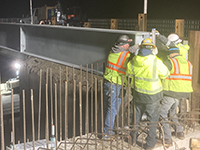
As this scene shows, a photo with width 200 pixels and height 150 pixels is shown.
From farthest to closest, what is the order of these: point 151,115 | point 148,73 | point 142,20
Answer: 1. point 142,20
2. point 151,115
3. point 148,73

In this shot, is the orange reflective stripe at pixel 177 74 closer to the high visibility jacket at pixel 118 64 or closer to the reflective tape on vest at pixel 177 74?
the reflective tape on vest at pixel 177 74

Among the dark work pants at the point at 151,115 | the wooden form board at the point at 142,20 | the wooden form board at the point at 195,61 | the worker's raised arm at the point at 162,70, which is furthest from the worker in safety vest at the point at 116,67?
the wooden form board at the point at 142,20

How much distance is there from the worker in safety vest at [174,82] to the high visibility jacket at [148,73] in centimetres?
39

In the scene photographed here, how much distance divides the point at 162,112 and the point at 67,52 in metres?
4.41

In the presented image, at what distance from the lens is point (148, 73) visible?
626 centimetres

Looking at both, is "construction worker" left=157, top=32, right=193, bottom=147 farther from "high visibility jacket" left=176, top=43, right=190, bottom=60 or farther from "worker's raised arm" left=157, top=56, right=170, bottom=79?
"high visibility jacket" left=176, top=43, right=190, bottom=60

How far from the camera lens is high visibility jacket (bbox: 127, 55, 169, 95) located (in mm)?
6223

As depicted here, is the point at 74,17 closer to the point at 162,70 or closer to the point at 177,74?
the point at 177,74

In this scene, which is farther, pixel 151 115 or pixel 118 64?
pixel 118 64

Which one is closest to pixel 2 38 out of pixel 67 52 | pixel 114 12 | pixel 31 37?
pixel 31 37

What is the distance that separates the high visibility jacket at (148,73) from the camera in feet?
20.4

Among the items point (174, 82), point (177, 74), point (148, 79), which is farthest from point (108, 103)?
point (177, 74)

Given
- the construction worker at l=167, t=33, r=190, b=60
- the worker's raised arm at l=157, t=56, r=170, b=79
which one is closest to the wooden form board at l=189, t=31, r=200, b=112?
the construction worker at l=167, t=33, r=190, b=60

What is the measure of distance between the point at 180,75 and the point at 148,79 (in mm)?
809
